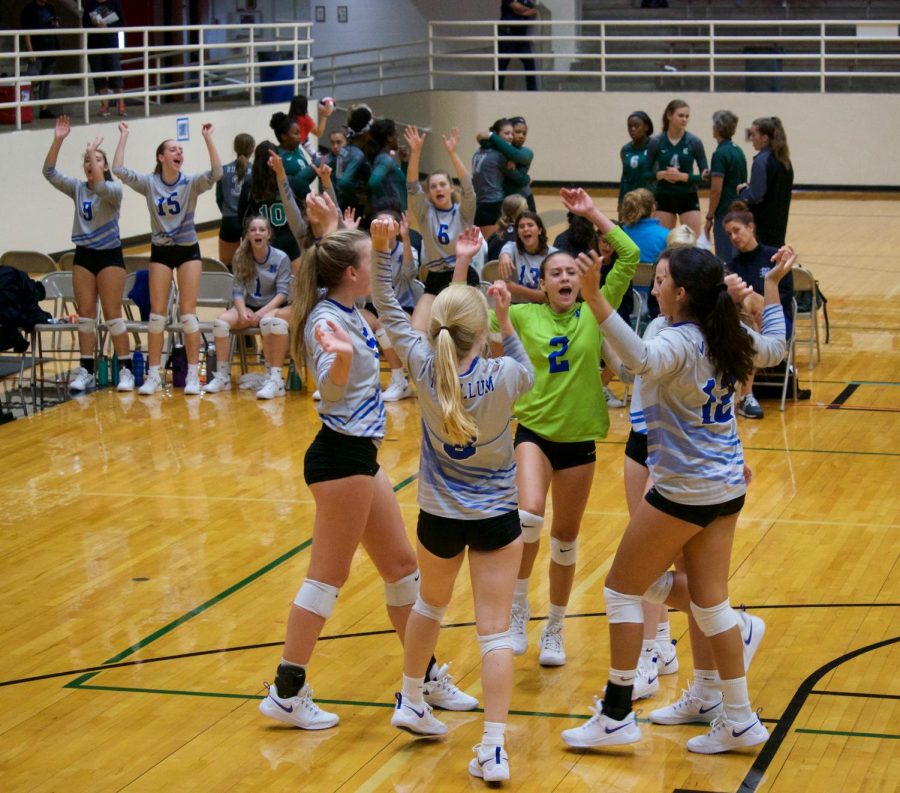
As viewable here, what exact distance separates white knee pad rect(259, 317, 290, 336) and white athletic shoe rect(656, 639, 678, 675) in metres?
6.01

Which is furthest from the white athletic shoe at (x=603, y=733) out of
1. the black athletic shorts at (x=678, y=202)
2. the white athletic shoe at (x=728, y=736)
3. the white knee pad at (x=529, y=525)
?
the black athletic shorts at (x=678, y=202)

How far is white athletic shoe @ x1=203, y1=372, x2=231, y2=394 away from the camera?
38.5 feet

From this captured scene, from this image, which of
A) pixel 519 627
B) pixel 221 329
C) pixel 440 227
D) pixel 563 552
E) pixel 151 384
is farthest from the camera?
pixel 151 384

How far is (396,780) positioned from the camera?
5.03 m

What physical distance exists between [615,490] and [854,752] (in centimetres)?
385

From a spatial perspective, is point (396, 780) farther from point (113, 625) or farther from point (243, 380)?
point (243, 380)

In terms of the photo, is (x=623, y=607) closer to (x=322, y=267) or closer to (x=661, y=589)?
(x=661, y=589)

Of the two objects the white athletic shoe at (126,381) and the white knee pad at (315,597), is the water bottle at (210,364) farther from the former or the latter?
the white knee pad at (315,597)

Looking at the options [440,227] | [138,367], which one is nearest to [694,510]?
[440,227]

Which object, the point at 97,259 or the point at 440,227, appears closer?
the point at 440,227

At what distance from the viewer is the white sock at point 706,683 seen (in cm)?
537

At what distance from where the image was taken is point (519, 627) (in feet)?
20.1

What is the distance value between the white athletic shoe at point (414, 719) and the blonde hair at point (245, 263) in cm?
656

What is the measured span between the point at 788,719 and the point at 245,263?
698 cm
